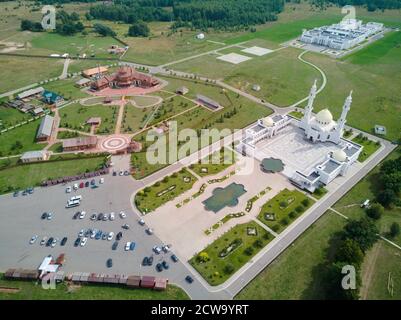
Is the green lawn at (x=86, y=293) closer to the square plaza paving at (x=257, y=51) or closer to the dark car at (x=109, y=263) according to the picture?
the dark car at (x=109, y=263)

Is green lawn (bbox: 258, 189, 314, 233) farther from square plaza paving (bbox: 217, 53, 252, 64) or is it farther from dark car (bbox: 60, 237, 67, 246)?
square plaza paving (bbox: 217, 53, 252, 64)

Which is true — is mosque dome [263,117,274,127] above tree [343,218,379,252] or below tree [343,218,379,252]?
above

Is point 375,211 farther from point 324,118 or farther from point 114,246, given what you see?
point 114,246

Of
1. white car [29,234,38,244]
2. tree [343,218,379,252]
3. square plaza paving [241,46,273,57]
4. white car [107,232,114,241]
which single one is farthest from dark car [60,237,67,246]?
square plaza paving [241,46,273,57]

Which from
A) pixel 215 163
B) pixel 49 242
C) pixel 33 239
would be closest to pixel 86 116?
pixel 215 163

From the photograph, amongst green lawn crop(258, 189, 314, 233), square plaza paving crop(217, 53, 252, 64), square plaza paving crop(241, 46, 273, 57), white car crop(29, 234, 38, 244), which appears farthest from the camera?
square plaza paving crop(241, 46, 273, 57)

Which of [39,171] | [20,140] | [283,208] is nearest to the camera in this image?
[283,208]
